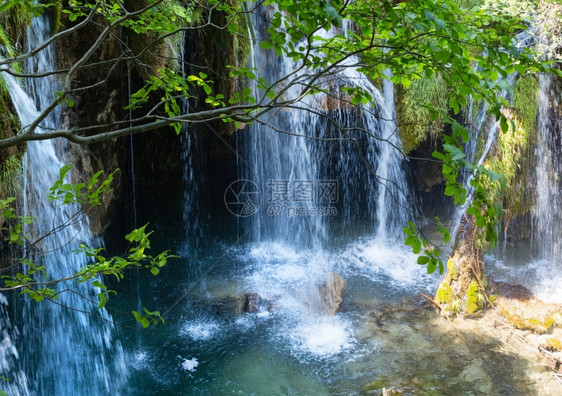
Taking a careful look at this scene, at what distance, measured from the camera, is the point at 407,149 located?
9008mm

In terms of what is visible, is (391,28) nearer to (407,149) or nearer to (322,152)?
(407,149)

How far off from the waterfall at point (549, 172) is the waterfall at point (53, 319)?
7.70 metres

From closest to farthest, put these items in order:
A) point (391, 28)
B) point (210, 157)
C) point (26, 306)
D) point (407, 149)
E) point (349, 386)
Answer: point (391, 28) → point (349, 386) → point (26, 306) → point (407, 149) → point (210, 157)

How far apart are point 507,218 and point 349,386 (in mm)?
4085

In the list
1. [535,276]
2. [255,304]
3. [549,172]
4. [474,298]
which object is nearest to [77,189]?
[255,304]

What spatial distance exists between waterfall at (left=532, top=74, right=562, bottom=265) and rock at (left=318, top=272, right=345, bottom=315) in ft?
14.0

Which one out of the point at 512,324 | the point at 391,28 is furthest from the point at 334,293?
the point at 391,28

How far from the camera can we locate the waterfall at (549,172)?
7668 mm

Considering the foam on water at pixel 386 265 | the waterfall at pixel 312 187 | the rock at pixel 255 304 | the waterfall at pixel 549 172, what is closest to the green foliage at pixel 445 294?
the foam on water at pixel 386 265

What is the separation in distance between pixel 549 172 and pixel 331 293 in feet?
15.5

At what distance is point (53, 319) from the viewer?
19.0ft

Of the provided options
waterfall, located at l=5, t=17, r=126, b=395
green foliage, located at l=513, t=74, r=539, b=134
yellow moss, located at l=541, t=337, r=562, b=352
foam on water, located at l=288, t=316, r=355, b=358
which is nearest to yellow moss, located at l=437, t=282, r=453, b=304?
yellow moss, located at l=541, t=337, r=562, b=352

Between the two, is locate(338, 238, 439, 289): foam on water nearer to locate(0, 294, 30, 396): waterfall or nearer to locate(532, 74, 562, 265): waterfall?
locate(532, 74, 562, 265): waterfall

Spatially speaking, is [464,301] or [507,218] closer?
[464,301]
